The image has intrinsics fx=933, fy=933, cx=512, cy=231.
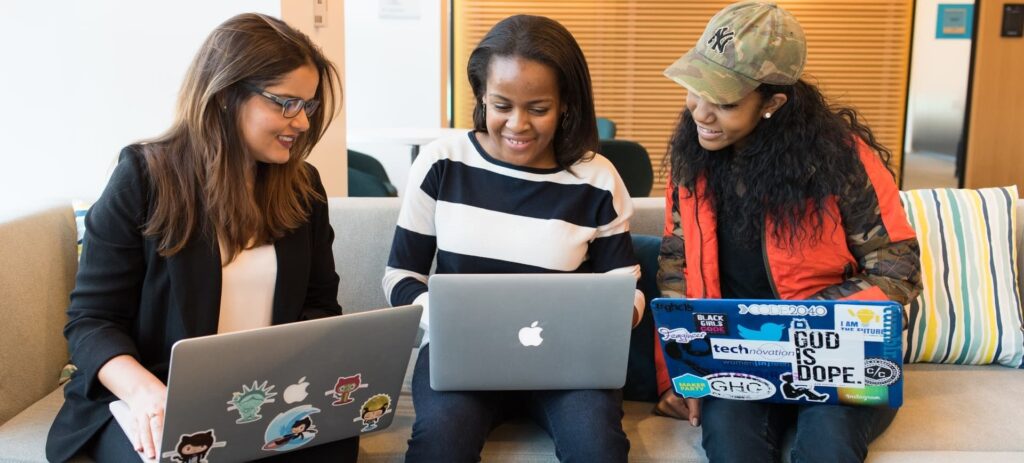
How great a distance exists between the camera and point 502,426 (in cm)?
177

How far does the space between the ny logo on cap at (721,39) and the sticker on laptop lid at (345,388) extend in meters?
0.90

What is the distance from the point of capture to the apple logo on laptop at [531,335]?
150 cm

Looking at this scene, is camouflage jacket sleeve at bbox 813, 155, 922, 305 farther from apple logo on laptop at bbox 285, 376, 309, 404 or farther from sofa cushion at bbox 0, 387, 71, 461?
sofa cushion at bbox 0, 387, 71, 461

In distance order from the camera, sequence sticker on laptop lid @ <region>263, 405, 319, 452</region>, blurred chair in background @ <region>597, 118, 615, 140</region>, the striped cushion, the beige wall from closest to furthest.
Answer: sticker on laptop lid @ <region>263, 405, 319, 452</region>
the striped cushion
the beige wall
blurred chair in background @ <region>597, 118, 615, 140</region>

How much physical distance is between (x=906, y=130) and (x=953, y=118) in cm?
32

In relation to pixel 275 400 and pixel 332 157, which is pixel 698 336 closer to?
pixel 275 400

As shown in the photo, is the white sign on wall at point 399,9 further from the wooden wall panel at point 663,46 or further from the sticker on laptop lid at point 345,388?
the sticker on laptop lid at point 345,388

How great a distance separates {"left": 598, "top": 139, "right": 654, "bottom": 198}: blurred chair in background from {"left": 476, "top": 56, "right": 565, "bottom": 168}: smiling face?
1.61 meters

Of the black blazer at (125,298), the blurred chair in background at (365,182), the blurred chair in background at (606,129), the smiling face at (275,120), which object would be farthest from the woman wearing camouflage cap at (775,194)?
the blurred chair in background at (606,129)

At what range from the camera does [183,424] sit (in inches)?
50.4

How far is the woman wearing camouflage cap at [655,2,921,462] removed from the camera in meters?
1.71

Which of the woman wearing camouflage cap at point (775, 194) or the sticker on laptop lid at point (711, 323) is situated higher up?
the woman wearing camouflage cap at point (775, 194)

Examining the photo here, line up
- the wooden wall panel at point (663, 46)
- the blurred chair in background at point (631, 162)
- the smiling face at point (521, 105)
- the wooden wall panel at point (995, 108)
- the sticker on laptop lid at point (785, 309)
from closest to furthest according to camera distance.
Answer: the sticker on laptop lid at point (785, 309)
the smiling face at point (521, 105)
the blurred chair in background at point (631, 162)
the wooden wall panel at point (995, 108)
the wooden wall panel at point (663, 46)

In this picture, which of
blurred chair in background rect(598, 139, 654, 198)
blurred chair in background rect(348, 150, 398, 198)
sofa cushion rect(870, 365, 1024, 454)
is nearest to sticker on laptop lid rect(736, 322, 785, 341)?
sofa cushion rect(870, 365, 1024, 454)
